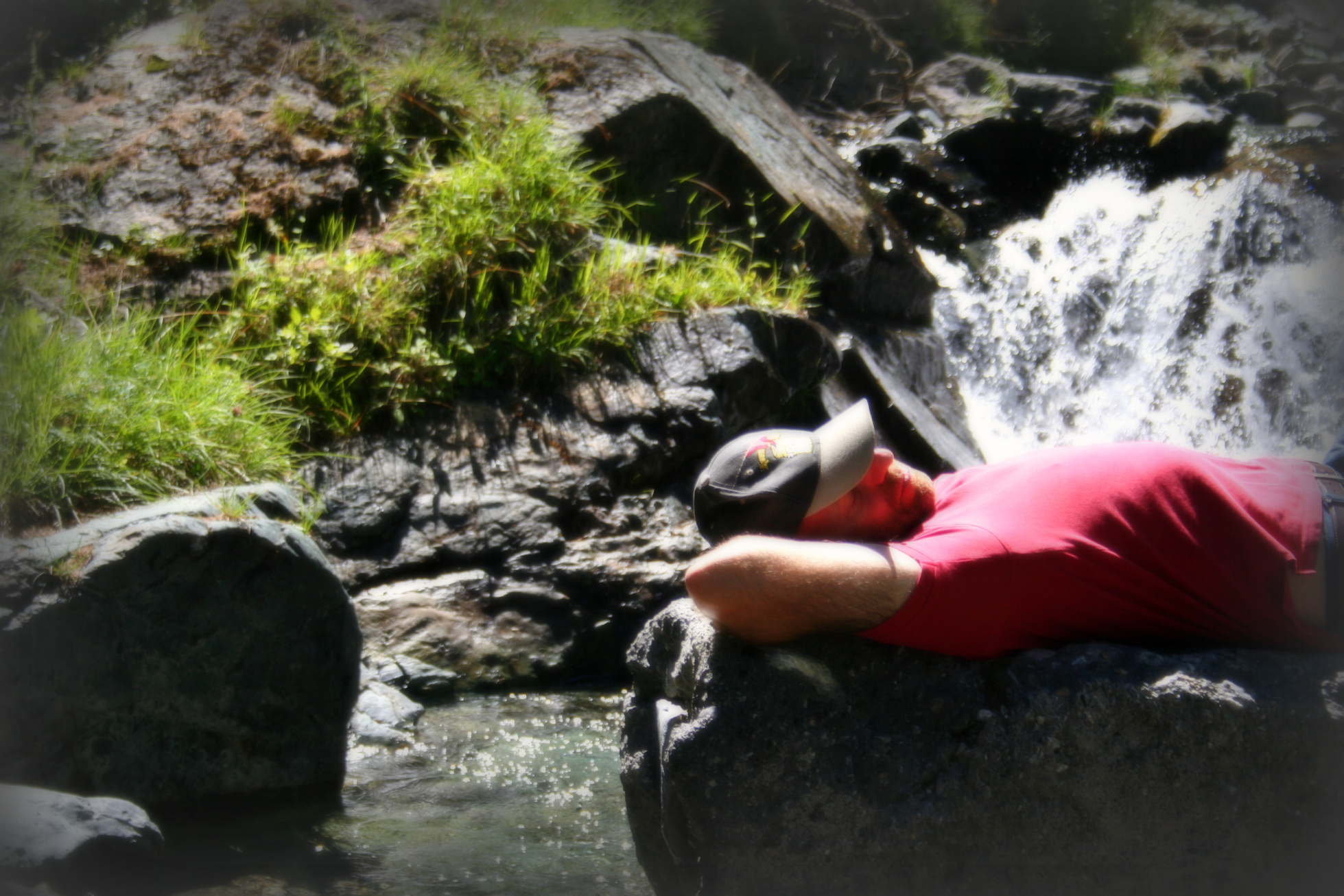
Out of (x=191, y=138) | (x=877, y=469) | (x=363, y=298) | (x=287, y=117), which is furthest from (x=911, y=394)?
(x=191, y=138)

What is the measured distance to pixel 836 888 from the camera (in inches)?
90.0

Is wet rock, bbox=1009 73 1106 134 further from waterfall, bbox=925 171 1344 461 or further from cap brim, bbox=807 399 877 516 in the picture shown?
cap brim, bbox=807 399 877 516

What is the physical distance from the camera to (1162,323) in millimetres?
7637

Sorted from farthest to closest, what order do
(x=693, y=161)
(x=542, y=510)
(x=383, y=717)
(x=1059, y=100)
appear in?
(x=1059, y=100)
(x=693, y=161)
(x=542, y=510)
(x=383, y=717)

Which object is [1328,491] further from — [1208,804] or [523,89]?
[523,89]

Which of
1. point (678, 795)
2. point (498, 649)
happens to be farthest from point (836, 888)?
point (498, 649)

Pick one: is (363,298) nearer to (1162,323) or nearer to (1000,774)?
(1000,774)

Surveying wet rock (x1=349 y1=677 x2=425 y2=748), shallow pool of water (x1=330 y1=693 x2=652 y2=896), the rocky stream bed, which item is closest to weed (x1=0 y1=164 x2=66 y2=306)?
the rocky stream bed

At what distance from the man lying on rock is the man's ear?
31 mm

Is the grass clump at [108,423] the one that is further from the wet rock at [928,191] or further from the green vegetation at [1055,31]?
the green vegetation at [1055,31]

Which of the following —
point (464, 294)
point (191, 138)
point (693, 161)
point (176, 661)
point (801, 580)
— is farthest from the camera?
point (693, 161)

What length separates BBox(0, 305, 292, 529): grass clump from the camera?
290 centimetres

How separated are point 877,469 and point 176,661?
2.19m

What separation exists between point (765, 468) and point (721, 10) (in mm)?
9387
